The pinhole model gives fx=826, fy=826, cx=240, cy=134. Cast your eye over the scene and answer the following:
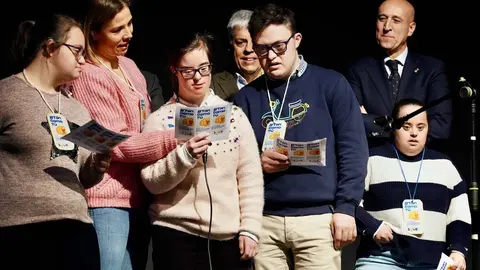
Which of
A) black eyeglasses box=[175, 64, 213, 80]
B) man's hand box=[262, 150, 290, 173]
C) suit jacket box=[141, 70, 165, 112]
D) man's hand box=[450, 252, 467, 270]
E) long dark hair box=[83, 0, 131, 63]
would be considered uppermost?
Answer: long dark hair box=[83, 0, 131, 63]

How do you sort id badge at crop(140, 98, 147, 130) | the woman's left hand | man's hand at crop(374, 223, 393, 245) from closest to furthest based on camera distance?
the woman's left hand
id badge at crop(140, 98, 147, 130)
man's hand at crop(374, 223, 393, 245)

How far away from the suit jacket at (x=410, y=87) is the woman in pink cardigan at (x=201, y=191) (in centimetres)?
109

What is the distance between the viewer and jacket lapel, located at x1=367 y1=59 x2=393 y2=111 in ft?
14.6

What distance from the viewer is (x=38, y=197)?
305 centimetres

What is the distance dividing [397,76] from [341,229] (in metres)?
1.25

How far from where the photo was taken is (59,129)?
10.3 ft

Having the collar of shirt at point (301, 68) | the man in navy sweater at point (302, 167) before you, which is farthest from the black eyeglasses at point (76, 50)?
the collar of shirt at point (301, 68)

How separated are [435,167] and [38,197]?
2056 mm

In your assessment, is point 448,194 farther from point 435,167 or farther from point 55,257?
point 55,257

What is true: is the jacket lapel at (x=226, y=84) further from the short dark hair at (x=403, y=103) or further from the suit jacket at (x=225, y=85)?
the short dark hair at (x=403, y=103)

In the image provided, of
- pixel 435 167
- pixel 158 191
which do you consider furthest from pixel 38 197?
pixel 435 167

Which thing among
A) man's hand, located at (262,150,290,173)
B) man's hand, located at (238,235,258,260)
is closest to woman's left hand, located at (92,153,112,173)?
man's hand, located at (238,235,258,260)

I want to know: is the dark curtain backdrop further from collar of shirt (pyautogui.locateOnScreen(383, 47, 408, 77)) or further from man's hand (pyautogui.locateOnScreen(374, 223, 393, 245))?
man's hand (pyautogui.locateOnScreen(374, 223, 393, 245))

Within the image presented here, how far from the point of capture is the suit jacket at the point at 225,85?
4480 mm
